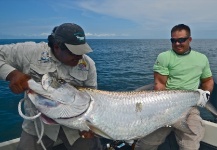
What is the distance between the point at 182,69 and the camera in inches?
175

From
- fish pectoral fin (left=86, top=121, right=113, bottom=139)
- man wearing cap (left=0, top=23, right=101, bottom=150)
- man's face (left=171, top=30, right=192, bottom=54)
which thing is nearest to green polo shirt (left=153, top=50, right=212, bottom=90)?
man's face (left=171, top=30, right=192, bottom=54)

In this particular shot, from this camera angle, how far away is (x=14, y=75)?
275 centimetres

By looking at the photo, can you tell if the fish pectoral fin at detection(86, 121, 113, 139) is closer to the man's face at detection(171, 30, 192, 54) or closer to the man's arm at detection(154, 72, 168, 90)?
the man's arm at detection(154, 72, 168, 90)

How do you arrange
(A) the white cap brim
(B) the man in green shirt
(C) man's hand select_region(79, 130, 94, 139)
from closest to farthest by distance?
(A) the white cap brim < (C) man's hand select_region(79, 130, 94, 139) < (B) the man in green shirt

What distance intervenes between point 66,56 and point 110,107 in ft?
2.69

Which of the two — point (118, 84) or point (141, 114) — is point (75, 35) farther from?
point (118, 84)

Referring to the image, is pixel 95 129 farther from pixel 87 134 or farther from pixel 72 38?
pixel 72 38

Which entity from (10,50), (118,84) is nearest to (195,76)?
(10,50)

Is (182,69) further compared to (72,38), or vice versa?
(182,69)

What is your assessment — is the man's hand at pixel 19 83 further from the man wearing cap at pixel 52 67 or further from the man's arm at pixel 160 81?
the man's arm at pixel 160 81

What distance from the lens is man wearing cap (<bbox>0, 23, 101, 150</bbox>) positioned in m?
2.89

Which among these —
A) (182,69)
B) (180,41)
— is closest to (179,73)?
(182,69)

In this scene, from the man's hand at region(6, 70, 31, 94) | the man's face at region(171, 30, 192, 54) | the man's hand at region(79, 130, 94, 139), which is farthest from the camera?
the man's face at region(171, 30, 192, 54)

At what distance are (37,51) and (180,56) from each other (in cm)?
251
